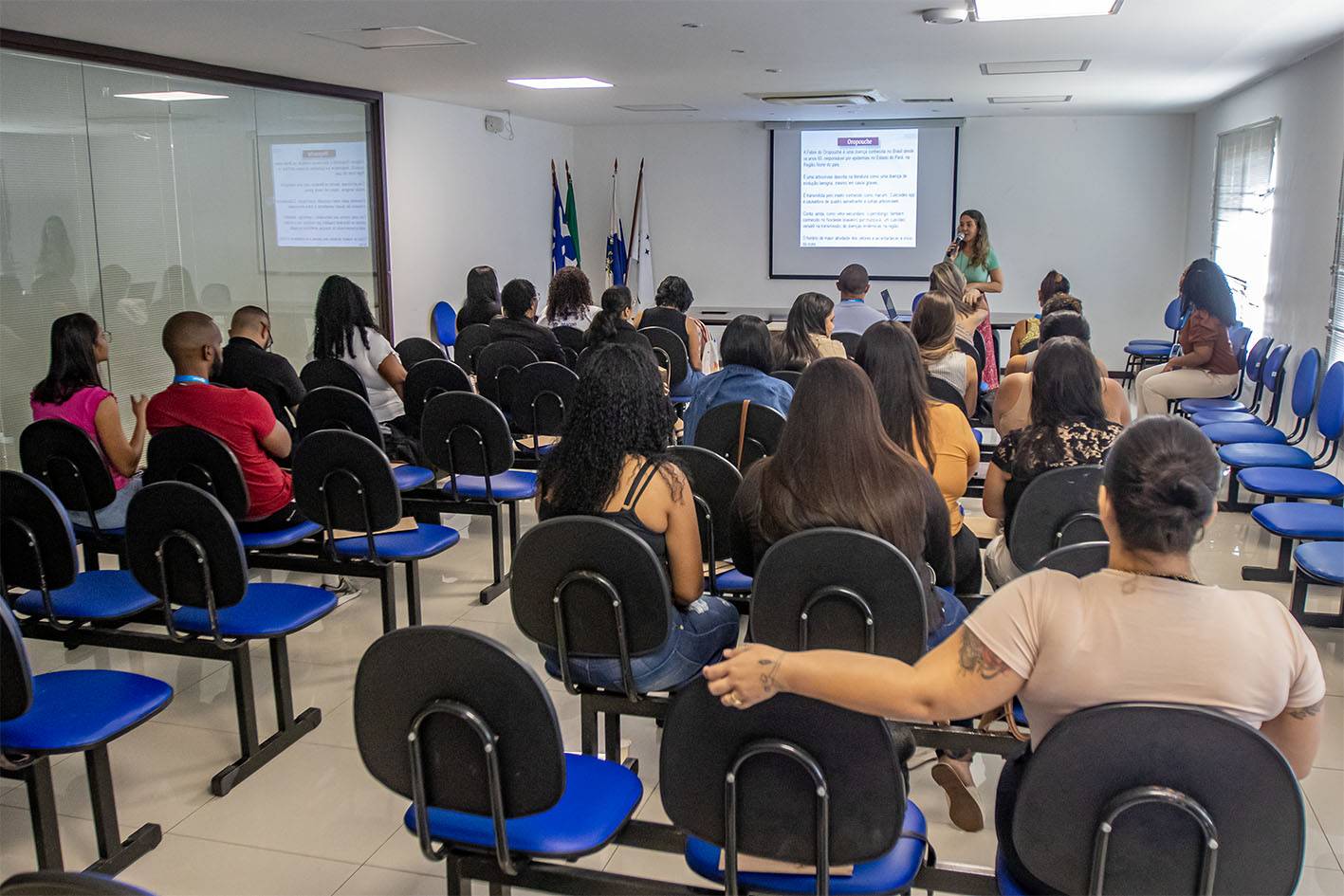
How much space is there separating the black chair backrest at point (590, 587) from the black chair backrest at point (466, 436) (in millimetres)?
1943

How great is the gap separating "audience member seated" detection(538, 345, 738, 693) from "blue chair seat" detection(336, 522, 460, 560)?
129cm

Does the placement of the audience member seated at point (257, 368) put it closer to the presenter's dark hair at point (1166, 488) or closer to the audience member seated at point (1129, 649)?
the audience member seated at point (1129, 649)

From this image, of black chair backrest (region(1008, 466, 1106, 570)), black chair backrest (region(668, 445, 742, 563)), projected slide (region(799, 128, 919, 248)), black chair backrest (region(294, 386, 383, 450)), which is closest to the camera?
black chair backrest (region(1008, 466, 1106, 570))

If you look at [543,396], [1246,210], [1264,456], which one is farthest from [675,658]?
[1246,210]

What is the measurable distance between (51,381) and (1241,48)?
7011 millimetres

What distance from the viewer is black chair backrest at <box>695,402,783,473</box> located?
4031mm

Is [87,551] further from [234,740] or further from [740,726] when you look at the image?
[740,726]

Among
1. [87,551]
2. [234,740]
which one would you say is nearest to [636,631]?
[234,740]

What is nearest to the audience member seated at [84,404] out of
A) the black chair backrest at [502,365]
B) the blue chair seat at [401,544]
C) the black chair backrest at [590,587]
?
the blue chair seat at [401,544]

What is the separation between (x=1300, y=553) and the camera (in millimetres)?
3709

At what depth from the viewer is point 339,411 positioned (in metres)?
4.56

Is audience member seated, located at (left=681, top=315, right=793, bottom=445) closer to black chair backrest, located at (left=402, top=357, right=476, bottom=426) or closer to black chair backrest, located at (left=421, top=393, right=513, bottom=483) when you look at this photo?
black chair backrest, located at (left=421, top=393, right=513, bottom=483)

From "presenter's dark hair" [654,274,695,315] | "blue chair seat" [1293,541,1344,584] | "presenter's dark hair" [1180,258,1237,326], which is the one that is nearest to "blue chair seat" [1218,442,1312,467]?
"blue chair seat" [1293,541,1344,584]

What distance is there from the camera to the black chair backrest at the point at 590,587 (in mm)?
2422
